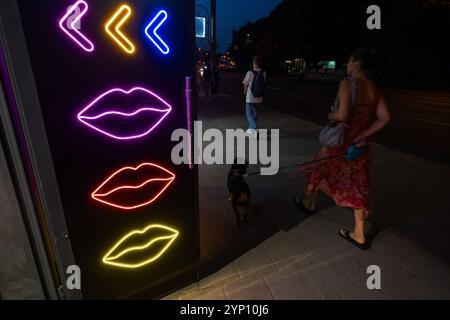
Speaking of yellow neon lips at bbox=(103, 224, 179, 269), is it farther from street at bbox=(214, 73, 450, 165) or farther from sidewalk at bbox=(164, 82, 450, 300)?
street at bbox=(214, 73, 450, 165)

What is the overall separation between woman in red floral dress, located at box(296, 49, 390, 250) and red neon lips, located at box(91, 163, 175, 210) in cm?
172

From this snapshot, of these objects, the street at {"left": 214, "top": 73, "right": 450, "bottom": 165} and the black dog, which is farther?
the street at {"left": 214, "top": 73, "right": 450, "bottom": 165}

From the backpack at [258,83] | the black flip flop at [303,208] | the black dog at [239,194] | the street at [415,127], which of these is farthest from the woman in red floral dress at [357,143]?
the street at [415,127]

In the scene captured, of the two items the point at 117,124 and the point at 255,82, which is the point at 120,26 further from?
the point at 255,82

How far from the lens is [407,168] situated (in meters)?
5.36

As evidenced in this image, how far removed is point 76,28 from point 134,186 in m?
1.01

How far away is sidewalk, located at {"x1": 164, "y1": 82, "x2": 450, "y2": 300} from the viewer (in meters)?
2.47

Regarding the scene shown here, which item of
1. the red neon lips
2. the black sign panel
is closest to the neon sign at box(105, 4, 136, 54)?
the black sign panel

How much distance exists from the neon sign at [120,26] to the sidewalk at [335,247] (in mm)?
1945

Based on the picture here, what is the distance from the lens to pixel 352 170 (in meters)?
2.88

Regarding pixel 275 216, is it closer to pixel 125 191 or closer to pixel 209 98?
pixel 125 191

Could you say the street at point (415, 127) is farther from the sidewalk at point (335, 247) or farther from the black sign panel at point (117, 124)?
the black sign panel at point (117, 124)

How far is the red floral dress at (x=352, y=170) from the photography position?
2721 millimetres

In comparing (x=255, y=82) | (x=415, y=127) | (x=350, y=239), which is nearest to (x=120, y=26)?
(x=350, y=239)
